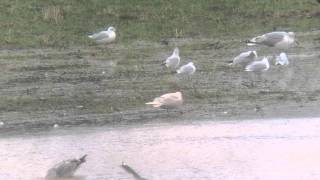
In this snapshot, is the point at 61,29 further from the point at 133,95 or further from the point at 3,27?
the point at 133,95

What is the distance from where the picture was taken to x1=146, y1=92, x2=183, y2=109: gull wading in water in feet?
33.1

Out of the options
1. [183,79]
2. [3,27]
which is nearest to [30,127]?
[183,79]

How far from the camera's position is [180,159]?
793cm

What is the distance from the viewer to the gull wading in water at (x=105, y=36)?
581 inches

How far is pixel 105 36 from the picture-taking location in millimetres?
14797

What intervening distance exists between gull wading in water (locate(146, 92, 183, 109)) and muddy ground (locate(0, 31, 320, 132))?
9cm

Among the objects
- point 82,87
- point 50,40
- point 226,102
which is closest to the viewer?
point 226,102

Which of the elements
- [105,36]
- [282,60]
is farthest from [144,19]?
[282,60]

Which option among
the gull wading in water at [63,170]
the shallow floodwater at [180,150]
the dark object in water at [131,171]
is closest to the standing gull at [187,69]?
the shallow floodwater at [180,150]

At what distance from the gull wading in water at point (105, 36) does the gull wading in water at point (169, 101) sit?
469cm

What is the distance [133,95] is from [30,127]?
1.87 meters

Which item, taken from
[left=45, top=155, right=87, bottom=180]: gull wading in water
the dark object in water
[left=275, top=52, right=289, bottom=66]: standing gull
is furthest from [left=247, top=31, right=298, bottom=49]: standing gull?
[left=45, top=155, right=87, bottom=180]: gull wading in water

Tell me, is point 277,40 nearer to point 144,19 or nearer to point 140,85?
point 140,85

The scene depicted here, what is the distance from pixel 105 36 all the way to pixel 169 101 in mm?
4941
